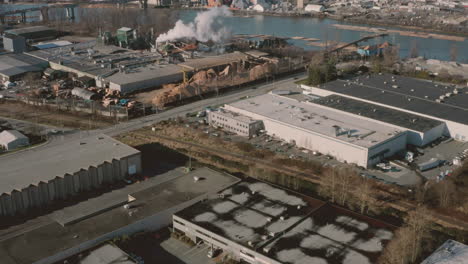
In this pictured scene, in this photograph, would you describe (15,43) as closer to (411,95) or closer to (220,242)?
(411,95)

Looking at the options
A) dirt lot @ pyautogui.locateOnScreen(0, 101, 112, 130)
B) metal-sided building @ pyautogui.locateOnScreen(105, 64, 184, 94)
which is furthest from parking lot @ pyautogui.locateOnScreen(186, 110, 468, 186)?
metal-sided building @ pyautogui.locateOnScreen(105, 64, 184, 94)

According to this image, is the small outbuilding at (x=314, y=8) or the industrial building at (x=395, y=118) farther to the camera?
the small outbuilding at (x=314, y=8)

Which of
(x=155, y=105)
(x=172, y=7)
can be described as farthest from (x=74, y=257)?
(x=172, y=7)

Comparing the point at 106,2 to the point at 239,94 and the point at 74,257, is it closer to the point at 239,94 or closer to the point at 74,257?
the point at 239,94

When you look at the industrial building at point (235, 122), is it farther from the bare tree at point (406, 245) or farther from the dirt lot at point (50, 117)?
the bare tree at point (406, 245)

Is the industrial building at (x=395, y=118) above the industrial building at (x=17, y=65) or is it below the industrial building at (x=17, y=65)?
below

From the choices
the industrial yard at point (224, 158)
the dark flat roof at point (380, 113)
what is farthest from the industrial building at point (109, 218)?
the dark flat roof at point (380, 113)
